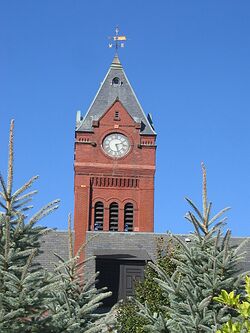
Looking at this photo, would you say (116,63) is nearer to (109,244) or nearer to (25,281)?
(109,244)

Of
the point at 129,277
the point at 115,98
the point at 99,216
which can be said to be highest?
the point at 115,98

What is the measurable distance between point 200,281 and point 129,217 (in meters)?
28.4

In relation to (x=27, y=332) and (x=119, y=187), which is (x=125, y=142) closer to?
(x=119, y=187)

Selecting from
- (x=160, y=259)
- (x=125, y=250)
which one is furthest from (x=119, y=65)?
(x=160, y=259)

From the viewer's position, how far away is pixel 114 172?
139ft

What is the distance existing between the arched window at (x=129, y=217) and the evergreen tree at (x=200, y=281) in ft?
89.0

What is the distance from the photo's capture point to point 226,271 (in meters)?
14.0

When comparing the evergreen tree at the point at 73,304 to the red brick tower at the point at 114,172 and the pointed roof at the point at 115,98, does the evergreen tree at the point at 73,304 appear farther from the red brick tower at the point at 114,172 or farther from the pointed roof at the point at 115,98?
the pointed roof at the point at 115,98

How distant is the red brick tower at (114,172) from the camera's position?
137 ft

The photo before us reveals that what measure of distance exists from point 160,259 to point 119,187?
2476 cm

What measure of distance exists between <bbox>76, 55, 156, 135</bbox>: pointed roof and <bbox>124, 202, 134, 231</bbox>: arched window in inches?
188

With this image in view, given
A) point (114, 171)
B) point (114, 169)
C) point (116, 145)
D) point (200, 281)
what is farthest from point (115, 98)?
point (200, 281)

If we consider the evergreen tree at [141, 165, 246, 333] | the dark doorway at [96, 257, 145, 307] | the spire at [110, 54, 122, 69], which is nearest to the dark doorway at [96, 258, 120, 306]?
the dark doorway at [96, 257, 145, 307]

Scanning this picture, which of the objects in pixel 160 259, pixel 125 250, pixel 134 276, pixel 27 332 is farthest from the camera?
pixel 125 250
